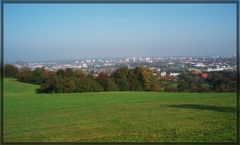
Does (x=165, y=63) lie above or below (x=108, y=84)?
above

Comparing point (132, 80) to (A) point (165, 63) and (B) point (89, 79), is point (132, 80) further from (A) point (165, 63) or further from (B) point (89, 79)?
(A) point (165, 63)

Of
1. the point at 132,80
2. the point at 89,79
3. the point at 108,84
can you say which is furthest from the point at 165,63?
the point at 108,84

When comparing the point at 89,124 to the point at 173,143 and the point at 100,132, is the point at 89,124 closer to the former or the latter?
the point at 100,132

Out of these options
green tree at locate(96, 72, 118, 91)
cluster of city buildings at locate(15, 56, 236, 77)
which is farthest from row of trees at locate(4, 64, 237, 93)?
cluster of city buildings at locate(15, 56, 236, 77)

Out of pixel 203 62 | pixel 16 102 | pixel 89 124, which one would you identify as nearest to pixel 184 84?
pixel 203 62

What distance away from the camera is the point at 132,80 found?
15.4 m

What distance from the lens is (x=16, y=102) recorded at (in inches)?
780

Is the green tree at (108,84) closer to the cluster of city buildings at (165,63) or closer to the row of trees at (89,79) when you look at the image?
the row of trees at (89,79)

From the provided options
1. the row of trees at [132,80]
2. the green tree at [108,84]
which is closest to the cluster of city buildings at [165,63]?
the row of trees at [132,80]

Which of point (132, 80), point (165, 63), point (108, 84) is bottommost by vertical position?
point (108, 84)

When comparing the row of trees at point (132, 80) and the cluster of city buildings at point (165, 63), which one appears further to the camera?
the row of trees at point (132, 80)

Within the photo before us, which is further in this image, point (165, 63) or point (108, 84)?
point (108, 84)

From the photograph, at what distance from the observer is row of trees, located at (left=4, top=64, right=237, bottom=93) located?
41.4 ft

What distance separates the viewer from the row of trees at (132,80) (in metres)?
12.6
